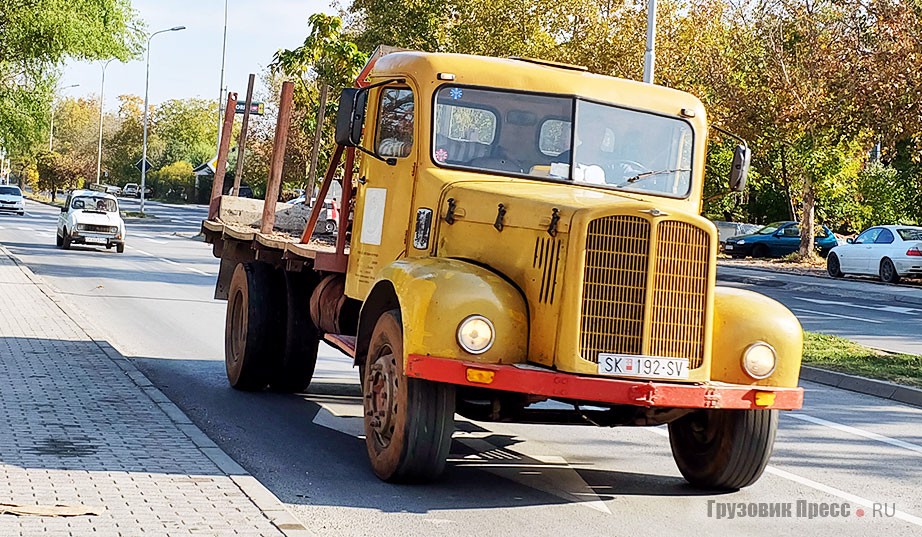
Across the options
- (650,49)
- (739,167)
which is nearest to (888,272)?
(650,49)

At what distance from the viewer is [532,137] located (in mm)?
8453

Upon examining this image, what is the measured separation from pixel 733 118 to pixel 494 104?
34042mm

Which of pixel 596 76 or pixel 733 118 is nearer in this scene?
pixel 596 76

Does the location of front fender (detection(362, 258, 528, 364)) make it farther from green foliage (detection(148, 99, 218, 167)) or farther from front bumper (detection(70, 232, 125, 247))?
green foliage (detection(148, 99, 218, 167))

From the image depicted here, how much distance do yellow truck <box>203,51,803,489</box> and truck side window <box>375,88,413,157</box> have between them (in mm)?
17

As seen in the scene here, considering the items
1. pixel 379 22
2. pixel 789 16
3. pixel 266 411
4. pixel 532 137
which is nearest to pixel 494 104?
pixel 532 137

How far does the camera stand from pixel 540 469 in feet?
28.1

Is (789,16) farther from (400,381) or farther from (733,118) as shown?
(400,381)

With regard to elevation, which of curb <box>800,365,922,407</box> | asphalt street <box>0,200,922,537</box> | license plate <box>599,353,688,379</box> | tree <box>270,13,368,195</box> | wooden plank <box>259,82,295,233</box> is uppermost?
tree <box>270,13,368,195</box>

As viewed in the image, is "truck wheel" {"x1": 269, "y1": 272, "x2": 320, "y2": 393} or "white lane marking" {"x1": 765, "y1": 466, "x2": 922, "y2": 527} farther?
"truck wheel" {"x1": 269, "y1": 272, "x2": 320, "y2": 393}

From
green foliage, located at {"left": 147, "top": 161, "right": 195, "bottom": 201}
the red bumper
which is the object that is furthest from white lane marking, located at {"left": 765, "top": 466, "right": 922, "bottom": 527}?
green foliage, located at {"left": 147, "top": 161, "right": 195, "bottom": 201}

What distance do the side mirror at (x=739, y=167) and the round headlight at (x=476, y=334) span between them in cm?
272

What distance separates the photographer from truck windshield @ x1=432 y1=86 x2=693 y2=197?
8383 mm

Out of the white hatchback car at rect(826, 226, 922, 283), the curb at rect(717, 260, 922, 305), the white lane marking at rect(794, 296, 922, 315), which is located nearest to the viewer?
the white lane marking at rect(794, 296, 922, 315)
